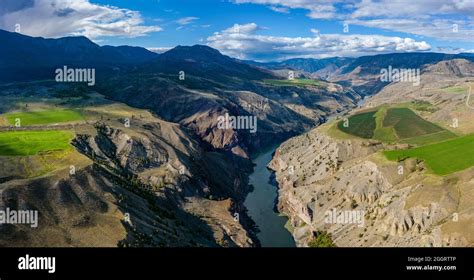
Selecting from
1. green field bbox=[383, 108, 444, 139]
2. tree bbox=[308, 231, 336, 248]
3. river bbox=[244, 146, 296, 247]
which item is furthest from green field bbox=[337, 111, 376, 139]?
tree bbox=[308, 231, 336, 248]

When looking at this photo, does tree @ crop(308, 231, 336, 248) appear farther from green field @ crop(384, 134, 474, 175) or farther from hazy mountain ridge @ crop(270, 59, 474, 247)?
green field @ crop(384, 134, 474, 175)

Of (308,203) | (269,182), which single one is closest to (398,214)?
(308,203)

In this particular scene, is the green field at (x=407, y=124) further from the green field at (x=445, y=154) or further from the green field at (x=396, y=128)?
the green field at (x=445, y=154)

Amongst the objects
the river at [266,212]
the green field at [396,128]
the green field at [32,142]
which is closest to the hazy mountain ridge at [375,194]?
the river at [266,212]

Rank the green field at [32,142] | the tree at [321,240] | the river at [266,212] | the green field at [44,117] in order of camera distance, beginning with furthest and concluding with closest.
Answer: the green field at [44,117] < the river at [266,212] < the tree at [321,240] < the green field at [32,142]

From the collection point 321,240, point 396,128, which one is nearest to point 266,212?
point 321,240

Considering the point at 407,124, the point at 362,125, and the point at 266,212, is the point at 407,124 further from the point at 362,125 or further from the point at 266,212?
the point at 266,212
